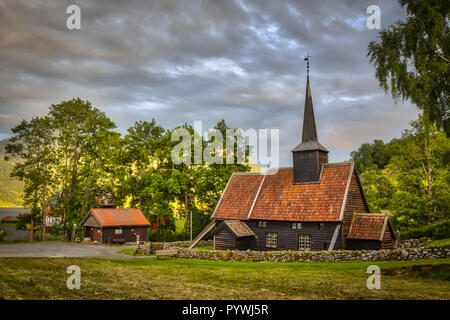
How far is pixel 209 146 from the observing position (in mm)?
47875

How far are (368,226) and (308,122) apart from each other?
34.4 feet

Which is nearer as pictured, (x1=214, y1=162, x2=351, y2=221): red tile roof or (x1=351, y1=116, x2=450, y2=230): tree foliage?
(x1=214, y1=162, x2=351, y2=221): red tile roof

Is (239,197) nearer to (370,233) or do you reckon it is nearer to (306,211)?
(306,211)

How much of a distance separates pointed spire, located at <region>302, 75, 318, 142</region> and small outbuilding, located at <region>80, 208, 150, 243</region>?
84.4 feet

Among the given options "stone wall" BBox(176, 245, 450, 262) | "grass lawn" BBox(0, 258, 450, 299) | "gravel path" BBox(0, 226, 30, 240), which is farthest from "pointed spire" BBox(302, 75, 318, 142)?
"gravel path" BBox(0, 226, 30, 240)

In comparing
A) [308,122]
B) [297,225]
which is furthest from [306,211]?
[308,122]

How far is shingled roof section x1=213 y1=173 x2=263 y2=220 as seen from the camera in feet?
107

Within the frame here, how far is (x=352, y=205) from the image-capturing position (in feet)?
92.6

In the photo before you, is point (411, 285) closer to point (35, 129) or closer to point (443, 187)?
point (443, 187)

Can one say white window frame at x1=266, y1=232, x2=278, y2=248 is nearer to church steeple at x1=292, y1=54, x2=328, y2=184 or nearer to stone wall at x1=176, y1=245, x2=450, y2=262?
stone wall at x1=176, y1=245, x2=450, y2=262

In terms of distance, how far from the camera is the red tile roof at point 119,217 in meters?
43.5
